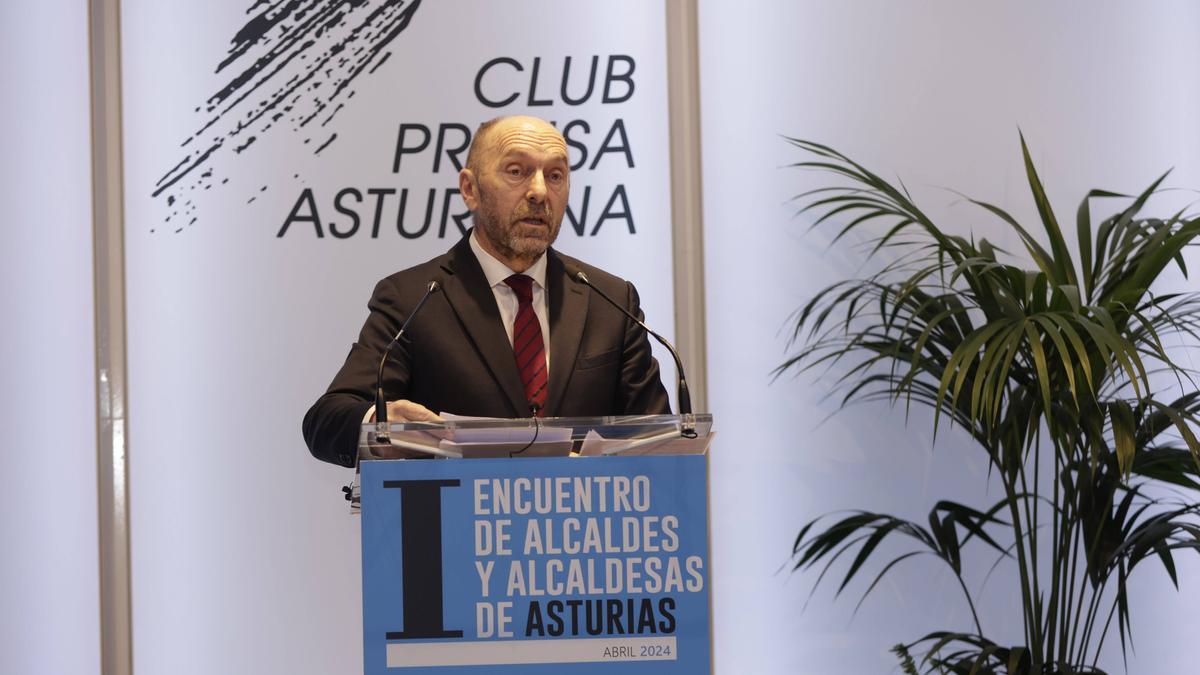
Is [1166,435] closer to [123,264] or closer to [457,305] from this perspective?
[457,305]

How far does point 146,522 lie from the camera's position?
3.62 metres

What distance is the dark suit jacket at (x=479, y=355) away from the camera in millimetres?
2391

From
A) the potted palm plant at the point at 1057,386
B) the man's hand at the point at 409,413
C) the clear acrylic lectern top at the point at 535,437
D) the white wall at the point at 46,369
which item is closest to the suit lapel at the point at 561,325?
the man's hand at the point at 409,413

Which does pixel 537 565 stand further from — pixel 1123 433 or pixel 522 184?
pixel 1123 433

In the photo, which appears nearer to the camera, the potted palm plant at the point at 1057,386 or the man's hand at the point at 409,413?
the man's hand at the point at 409,413

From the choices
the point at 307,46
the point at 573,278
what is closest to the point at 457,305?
the point at 573,278

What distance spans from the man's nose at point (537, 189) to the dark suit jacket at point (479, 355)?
0.18 metres

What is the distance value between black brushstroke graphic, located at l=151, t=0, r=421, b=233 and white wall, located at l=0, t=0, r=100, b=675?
32 cm

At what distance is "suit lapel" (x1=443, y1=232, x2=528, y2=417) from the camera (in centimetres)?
240

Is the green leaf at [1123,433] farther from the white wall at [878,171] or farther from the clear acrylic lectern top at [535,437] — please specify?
the clear acrylic lectern top at [535,437]

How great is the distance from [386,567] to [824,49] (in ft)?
8.43

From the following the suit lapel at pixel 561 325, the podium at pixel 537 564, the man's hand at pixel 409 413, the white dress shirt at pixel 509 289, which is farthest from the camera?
the white dress shirt at pixel 509 289

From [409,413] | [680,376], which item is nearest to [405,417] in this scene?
[409,413]

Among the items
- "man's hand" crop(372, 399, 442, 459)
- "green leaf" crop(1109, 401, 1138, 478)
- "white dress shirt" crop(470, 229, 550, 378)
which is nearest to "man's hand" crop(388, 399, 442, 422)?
Result: "man's hand" crop(372, 399, 442, 459)
